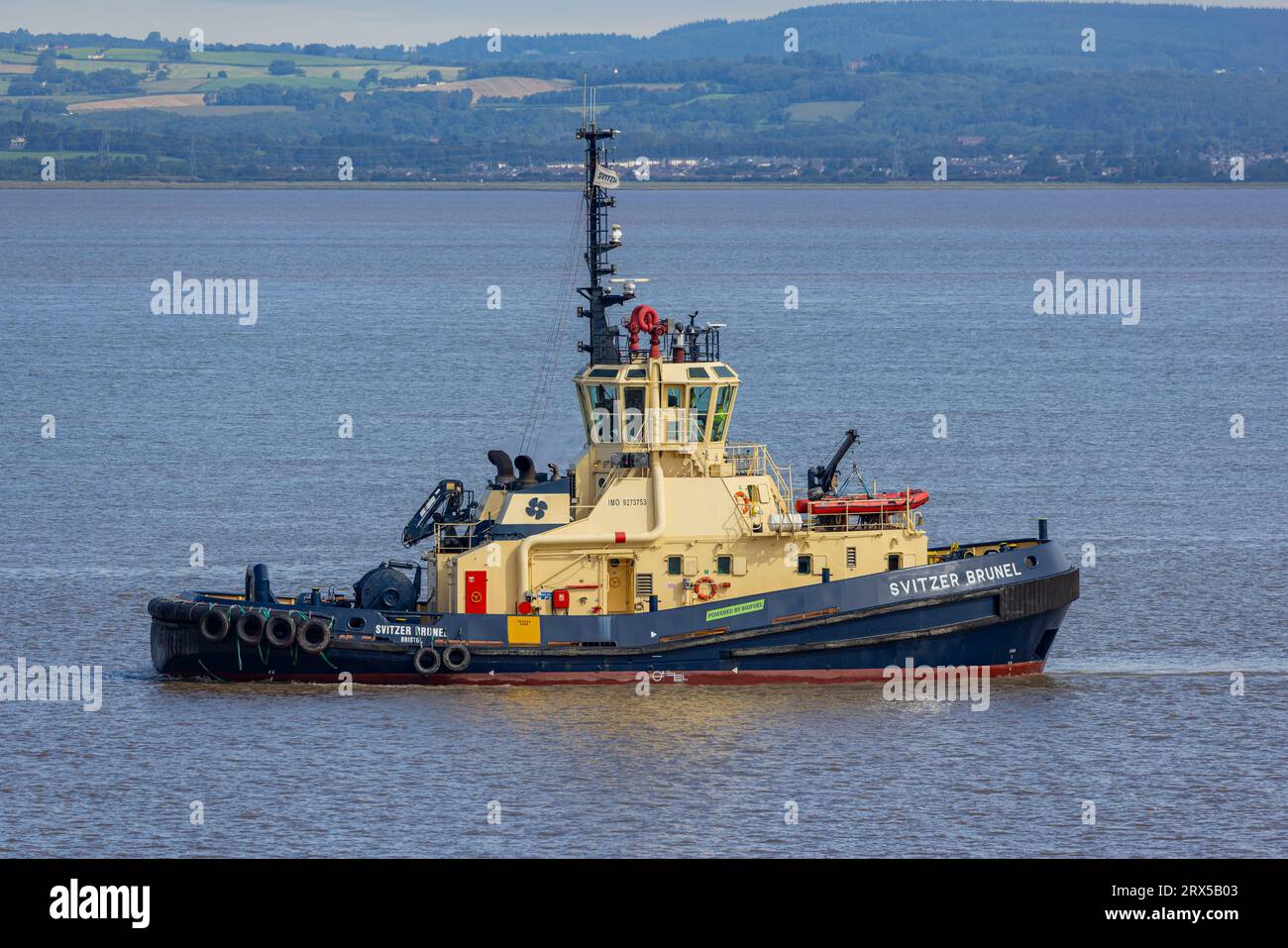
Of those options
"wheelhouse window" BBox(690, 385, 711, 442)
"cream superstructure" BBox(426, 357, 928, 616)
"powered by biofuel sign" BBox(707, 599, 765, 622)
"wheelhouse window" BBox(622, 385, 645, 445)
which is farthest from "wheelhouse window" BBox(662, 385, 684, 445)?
"powered by biofuel sign" BBox(707, 599, 765, 622)

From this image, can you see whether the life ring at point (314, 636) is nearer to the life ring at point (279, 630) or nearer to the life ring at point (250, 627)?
the life ring at point (279, 630)

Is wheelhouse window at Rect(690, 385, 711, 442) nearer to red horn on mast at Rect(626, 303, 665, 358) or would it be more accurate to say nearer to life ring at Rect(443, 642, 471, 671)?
red horn on mast at Rect(626, 303, 665, 358)

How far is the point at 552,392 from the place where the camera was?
2758 inches

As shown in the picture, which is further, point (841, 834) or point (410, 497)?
point (410, 497)

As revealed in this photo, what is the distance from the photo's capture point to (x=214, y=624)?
3322cm

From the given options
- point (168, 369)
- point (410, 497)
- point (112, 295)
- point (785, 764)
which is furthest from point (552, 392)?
point (112, 295)

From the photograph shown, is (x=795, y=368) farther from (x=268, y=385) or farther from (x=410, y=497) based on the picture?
(x=410, y=497)

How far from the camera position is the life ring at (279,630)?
33.2 meters

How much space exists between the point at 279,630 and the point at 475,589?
3.01m

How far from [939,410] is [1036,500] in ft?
50.7

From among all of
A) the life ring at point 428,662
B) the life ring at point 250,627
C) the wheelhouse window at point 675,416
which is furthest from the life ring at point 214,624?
the wheelhouse window at point 675,416

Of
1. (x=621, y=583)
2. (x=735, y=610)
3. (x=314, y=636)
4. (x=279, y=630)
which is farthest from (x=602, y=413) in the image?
(x=279, y=630)

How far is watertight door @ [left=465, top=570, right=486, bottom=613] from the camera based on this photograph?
33.2 metres

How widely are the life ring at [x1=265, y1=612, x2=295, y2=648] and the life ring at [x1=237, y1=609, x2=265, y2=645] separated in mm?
105
